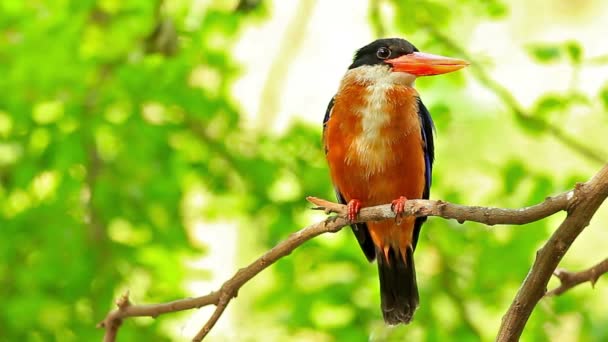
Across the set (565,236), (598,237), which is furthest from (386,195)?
(598,237)

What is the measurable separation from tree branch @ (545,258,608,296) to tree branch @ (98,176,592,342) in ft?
2.11

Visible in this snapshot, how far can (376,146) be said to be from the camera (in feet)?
12.4

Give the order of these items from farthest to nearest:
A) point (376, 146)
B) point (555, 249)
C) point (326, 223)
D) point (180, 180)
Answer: point (180, 180) → point (376, 146) → point (326, 223) → point (555, 249)

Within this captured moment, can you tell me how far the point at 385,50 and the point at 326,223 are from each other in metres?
1.50

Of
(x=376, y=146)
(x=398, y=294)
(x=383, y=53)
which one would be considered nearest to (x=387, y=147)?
(x=376, y=146)

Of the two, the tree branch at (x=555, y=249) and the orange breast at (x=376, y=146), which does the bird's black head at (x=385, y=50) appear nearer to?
the orange breast at (x=376, y=146)

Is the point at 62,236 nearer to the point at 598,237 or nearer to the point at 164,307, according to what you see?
the point at 164,307

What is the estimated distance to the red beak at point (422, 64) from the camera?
379 centimetres

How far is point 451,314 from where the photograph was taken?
5.67 meters

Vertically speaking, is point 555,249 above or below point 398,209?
below

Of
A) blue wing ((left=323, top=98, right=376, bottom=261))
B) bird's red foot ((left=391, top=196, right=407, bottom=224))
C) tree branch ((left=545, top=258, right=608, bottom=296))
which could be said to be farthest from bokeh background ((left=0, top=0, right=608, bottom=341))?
bird's red foot ((left=391, top=196, right=407, bottom=224))

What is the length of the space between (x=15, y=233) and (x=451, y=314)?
8.67 ft

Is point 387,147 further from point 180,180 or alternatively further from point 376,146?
point 180,180

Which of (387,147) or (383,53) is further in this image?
(383,53)
